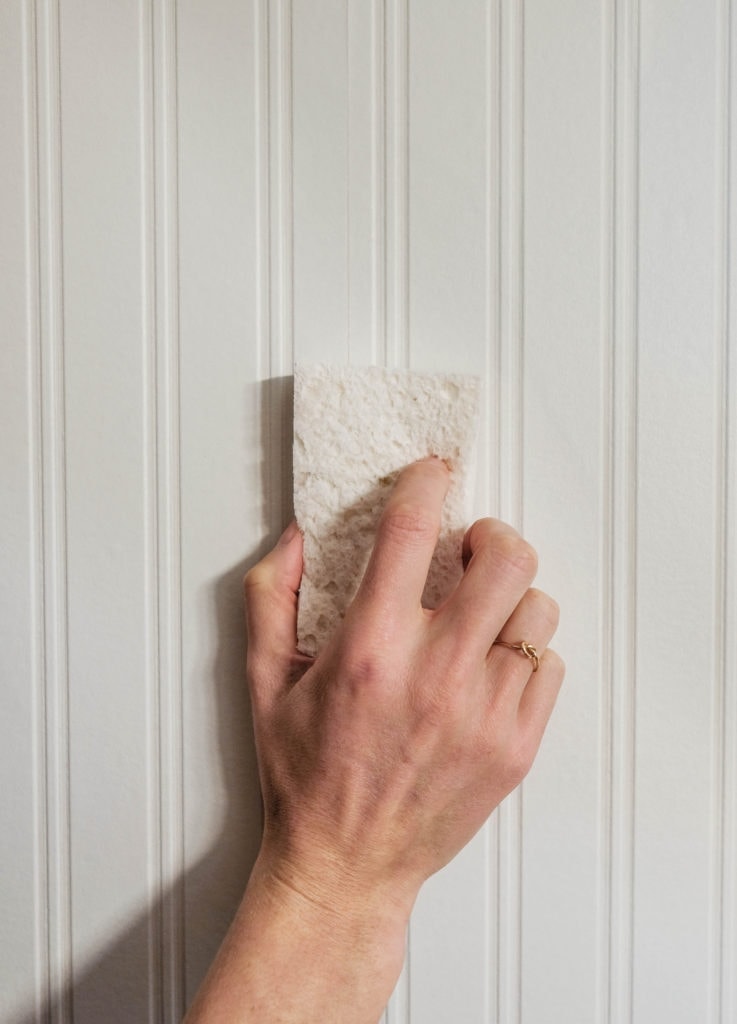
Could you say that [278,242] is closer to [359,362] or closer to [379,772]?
[359,362]

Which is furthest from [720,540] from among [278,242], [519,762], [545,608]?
[278,242]

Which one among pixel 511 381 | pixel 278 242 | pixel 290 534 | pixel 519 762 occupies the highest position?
pixel 278 242

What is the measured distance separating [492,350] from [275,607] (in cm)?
34

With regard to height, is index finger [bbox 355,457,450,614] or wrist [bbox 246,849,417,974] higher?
index finger [bbox 355,457,450,614]

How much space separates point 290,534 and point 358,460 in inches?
4.0

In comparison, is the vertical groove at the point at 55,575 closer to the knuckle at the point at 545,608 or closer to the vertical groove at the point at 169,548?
the vertical groove at the point at 169,548

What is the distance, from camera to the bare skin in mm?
566

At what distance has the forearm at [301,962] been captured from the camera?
0.54m

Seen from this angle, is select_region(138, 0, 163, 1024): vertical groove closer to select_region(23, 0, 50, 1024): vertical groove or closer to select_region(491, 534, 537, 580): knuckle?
select_region(23, 0, 50, 1024): vertical groove

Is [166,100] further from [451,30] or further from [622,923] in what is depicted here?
[622,923]

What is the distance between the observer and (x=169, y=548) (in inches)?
28.0

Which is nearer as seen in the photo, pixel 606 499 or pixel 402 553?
pixel 402 553

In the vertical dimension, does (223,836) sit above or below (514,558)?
below

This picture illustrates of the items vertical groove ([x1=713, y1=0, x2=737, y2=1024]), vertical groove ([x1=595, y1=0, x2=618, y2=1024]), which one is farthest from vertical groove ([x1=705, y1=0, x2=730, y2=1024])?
vertical groove ([x1=595, y1=0, x2=618, y2=1024])
